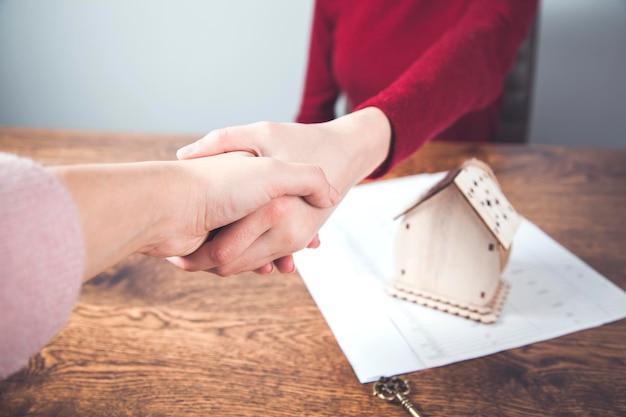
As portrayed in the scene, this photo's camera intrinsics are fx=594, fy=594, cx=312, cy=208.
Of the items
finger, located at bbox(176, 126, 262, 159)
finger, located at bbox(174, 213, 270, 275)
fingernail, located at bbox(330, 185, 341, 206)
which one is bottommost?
finger, located at bbox(174, 213, 270, 275)

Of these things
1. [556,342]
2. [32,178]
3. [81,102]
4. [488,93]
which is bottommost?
[81,102]

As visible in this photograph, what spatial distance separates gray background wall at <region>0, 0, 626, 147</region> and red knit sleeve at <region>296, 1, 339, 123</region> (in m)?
0.57

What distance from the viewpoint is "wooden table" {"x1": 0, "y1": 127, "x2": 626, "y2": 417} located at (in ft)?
1.72

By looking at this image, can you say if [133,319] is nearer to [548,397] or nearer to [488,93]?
[548,397]

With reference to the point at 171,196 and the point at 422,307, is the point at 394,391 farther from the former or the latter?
the point at 171,196

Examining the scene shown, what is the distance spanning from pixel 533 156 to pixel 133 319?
0.74 m

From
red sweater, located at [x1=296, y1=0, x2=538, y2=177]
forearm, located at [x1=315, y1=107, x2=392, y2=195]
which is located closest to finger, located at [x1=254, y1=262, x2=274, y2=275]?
forearm, located at [x1=315, y1=107, x2=392, y2=195]

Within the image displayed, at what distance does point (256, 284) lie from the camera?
0.69 meters

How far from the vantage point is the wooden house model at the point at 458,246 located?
2.08ft

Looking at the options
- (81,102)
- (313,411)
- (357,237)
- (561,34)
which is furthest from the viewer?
(81,102)

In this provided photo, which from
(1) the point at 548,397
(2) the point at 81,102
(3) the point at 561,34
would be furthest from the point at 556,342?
(2) the point at 81,102

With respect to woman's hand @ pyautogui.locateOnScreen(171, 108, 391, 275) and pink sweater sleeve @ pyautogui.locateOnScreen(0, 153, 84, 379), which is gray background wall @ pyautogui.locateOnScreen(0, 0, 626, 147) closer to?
woman's hand @ pyautogui.locateOnScreen(171, 108, 391, 275)

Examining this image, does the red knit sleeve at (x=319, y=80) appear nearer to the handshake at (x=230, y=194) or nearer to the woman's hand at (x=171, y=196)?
the handshake at (x=230, y=194)

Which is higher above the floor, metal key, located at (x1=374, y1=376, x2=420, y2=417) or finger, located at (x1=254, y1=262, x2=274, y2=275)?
finger, located at (x1=254, y1=262, x2=274, y2=275)
